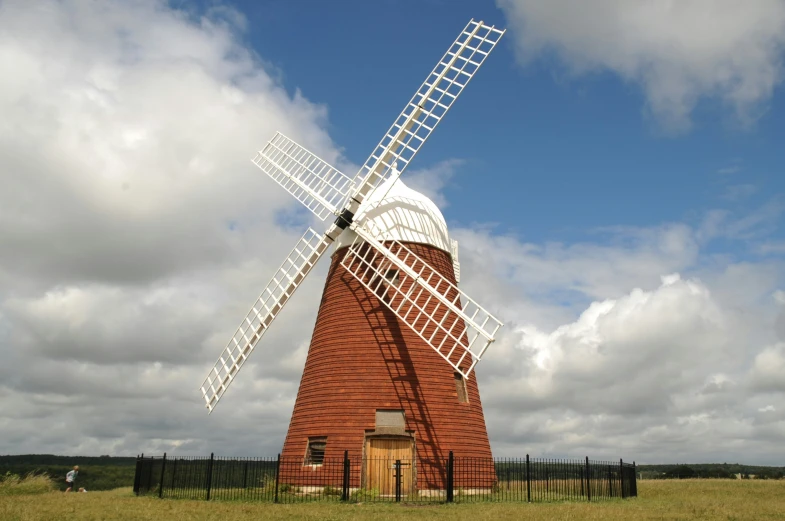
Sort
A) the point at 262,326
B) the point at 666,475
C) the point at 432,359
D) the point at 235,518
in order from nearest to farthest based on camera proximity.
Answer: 1. the point at 235,518
2. the point at 432,359
3. the point at 262,326
4. the point at 666,475

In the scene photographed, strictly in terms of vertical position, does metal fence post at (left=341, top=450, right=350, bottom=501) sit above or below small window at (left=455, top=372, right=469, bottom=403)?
below

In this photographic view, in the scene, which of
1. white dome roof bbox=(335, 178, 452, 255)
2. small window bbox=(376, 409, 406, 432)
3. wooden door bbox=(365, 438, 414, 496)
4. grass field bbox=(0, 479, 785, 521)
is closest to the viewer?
grass field bbox=(0, 479, 785, 521)

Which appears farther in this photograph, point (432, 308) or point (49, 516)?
point (432, 308)

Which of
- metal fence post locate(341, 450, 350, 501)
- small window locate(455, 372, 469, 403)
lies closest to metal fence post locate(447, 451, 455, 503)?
small window locate(455, 372, 469, 403)

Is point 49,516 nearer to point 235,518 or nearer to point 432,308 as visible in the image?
point 235,518

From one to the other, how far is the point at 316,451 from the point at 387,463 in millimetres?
2241

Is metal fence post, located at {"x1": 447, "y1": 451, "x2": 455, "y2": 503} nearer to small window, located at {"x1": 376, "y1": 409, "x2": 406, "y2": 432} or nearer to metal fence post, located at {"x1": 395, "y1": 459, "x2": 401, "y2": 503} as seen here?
metal fence post, located at {"x1": 395, "y1": 459, "x2": 401, "y2": 503}

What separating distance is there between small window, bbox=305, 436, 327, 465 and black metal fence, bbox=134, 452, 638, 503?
0.24 m

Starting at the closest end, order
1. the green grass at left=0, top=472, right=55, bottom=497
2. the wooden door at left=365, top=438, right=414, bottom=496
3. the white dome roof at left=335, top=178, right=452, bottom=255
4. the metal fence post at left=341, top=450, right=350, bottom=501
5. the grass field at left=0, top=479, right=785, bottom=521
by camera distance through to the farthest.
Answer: the grass field at left=0, top=479, right=785, bottom=521
the metal fence post at left=341, top=450, right=350, bottom=501
the wooden door at left=365, top=438, right=414, bottom=496
the white dome roof at left=335, top=178, right=452, bottom=255
the green grass at left=0, top=472, right=55, bottom=497

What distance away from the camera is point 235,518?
43.7ft

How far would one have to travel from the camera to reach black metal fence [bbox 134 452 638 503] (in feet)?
56.5

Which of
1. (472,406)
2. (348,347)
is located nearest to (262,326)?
(348,347)

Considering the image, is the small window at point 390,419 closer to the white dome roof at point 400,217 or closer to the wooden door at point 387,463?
the wooden door at point 387,463

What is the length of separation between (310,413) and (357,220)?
19.5ft
